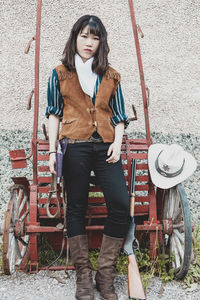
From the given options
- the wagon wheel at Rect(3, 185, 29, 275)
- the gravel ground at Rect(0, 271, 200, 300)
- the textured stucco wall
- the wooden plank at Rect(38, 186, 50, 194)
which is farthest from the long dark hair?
the textured stucco wall

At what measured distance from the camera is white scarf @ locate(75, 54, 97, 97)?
241 cm

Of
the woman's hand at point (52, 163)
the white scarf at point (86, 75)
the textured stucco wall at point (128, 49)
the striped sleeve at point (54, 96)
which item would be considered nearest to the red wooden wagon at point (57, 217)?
the striped sleeve at point (54, 96)

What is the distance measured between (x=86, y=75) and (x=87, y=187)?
0.84m

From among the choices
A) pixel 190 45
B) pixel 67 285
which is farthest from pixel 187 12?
pixel 67 285

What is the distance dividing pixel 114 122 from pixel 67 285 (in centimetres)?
132

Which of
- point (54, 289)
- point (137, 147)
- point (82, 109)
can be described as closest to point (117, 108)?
point (82, 109)

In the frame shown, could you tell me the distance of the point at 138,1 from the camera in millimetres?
6363

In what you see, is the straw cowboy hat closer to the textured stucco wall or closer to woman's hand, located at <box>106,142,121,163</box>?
woman's hand, located at <box>106,142,121,163</box>

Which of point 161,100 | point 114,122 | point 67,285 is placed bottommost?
point 67,285

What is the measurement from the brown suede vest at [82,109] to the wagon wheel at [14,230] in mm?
650

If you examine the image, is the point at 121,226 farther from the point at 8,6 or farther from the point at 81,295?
the point at 8,6

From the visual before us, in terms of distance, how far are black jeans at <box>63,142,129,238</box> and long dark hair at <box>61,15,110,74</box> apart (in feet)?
1.95

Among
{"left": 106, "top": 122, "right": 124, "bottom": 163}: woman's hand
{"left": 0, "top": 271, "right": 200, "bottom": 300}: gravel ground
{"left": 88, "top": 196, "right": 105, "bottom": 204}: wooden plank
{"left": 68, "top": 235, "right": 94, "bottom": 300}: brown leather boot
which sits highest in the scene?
{"left": 106, "top": 122, "right": 124, "bottom": 163}: woman's hand

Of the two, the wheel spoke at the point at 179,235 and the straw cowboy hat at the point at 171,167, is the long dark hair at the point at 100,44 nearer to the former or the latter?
the straw cowboy hat at the point at 171,167
